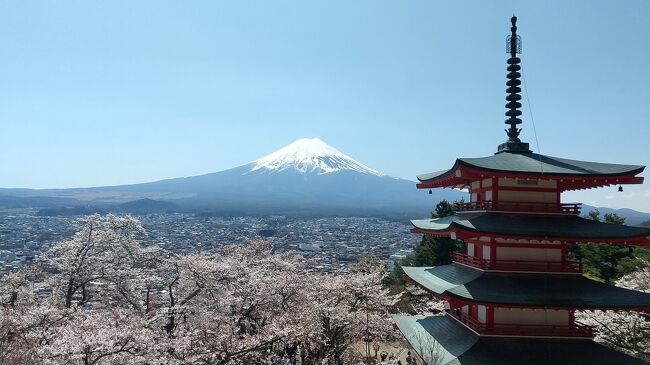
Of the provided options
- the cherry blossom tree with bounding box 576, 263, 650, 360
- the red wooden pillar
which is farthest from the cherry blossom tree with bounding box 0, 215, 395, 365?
the cherry blossom tree with bounding box 576, 263, 650, 360

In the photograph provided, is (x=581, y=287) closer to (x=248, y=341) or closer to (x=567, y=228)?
(x=567, y=228)

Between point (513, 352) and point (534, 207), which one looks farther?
point (534, 207)

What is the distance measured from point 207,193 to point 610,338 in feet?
521

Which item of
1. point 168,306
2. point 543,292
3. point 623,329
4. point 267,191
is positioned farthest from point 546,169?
point 267,191

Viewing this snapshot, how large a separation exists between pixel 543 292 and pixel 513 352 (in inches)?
A: 56.0

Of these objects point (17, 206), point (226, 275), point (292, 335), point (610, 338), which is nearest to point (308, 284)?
point (226, 275)

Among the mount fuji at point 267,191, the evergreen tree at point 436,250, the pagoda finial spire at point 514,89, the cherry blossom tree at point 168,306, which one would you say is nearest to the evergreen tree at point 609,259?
the evergreen tree at point 436,250

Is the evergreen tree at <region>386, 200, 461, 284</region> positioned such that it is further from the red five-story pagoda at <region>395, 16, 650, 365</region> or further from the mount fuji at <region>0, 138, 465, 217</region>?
the mount fuji at <region>0, 138, 465, 217</region>

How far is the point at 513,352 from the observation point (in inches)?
373

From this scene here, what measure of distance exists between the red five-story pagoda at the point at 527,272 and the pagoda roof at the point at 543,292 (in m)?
0.02

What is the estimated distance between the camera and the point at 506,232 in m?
9.66

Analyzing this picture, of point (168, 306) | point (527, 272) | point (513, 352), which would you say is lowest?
point (168, 306)

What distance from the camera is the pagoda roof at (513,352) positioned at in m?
9.27

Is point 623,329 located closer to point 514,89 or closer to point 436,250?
point 514,89
